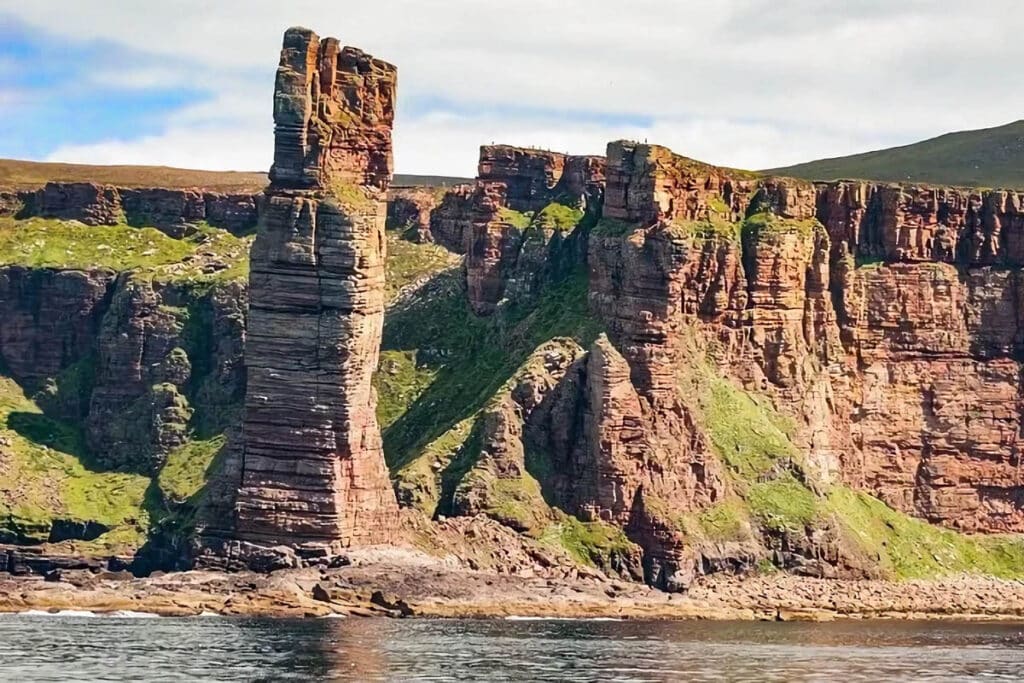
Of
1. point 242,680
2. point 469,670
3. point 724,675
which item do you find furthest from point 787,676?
point 242,680

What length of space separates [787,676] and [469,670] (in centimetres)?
1790

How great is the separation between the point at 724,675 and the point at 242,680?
92.8 ft

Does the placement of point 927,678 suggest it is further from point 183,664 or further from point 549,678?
point 183,664

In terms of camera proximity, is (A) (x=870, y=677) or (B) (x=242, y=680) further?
(A) (x=870, y=677)

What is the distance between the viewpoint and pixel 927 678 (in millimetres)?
199000

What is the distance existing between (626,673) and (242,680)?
2299 cm

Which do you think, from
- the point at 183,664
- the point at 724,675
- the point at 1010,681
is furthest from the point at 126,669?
the point at 1010,681

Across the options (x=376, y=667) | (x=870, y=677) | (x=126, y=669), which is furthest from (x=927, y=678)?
(x=126, y=669)

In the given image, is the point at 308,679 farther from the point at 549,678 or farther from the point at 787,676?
the point at 787,676

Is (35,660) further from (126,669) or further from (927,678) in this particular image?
(927,678)

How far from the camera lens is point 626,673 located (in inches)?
7776

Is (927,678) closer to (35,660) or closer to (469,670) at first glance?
(469,670)

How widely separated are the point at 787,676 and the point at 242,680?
3184 centimetres

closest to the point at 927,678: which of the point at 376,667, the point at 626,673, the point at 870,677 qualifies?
the point at 870,677
